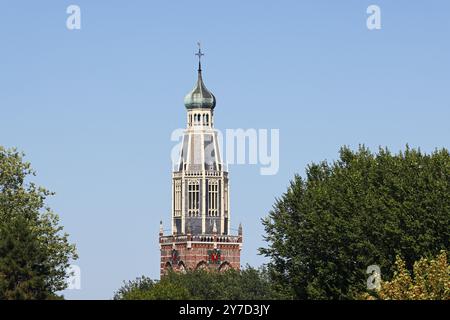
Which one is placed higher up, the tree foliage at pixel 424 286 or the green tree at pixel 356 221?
the green tree at pixel 356 221

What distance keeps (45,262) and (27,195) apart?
11025mm

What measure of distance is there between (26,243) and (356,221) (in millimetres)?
23049

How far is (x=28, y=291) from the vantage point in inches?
4486

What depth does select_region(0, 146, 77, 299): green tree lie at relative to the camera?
373ft

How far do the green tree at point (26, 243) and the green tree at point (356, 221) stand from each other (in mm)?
17257

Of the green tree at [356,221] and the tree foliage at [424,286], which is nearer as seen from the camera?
the tree foliage at [424,286]

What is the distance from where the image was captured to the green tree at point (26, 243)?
4476 inches

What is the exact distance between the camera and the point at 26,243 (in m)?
114

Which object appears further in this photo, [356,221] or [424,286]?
[356,221]

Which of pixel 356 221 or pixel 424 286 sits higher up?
pixel 356 221
